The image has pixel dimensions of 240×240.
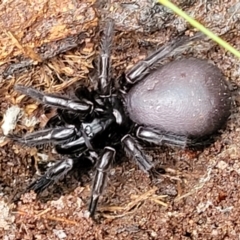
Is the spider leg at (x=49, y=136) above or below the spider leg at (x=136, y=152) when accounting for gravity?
above

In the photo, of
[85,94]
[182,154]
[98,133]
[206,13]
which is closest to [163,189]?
[182,154]

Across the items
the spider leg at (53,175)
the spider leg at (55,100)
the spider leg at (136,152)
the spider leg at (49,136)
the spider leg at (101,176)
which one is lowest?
the spider leg at (136,152)

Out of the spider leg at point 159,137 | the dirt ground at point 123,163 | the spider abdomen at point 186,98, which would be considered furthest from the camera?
the spider leg at point 159,137

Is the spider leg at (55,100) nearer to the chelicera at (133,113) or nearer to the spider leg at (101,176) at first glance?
the chelicera at (133,113)

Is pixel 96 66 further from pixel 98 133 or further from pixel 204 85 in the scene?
pixel 204 85

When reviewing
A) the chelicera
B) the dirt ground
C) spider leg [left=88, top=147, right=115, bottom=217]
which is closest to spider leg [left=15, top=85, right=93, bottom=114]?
the chelicera

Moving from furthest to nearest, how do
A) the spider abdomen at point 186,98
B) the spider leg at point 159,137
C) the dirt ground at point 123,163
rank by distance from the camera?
the spider leg at point 159,137, the spider abdomen at point 186,98, the dirt ground at point 123,163

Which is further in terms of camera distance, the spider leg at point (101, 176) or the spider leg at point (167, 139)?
the spider leg at point (167, 139)

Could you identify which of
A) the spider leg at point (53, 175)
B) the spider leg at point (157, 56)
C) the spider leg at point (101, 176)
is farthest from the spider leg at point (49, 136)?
the spider leg at point (157, 56)
